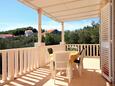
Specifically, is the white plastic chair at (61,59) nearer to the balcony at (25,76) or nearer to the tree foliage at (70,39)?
the balcony at (25,76)

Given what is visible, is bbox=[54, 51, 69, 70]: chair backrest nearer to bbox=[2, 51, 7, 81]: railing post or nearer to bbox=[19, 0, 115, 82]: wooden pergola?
bbox=[19, 0, 115, 82]: wooden pergola

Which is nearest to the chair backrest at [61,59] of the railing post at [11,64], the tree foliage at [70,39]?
the railing post at [11,64]

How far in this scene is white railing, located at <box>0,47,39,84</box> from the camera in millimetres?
6059

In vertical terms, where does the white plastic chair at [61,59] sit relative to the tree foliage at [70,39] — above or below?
below

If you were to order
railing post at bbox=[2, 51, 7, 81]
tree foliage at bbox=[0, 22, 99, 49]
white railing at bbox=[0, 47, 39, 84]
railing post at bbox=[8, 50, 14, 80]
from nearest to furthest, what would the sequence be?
railing post at bbox=[2, 51, 7, 81], white railing at bbox=[0, 47, 39, 84], railing post at bbox=[8, 50, 14, 80], tree foliage at bbox=[0, 22, 99, 49]

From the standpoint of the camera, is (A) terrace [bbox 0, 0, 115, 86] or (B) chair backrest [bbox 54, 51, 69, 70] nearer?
(A) terrace [bbox 0, 0, 115, 86]

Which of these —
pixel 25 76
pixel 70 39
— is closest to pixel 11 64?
pixel 25 76

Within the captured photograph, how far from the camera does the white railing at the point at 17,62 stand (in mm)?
6059

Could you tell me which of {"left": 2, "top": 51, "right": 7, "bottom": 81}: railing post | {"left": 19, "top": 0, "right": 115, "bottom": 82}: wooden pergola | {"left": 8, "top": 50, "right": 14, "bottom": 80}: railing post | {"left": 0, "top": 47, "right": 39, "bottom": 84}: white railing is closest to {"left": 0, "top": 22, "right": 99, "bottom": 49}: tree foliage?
{"left": 19, "top": 0, "right": 115, "bottom": 82}: wooden pergola

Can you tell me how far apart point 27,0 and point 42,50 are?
2.77m

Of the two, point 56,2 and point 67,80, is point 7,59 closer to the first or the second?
point 67,80

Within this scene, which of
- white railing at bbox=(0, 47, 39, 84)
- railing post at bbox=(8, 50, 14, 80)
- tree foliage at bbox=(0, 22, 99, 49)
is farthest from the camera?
tree foliage at bbox=(0, 22, 99, 49)

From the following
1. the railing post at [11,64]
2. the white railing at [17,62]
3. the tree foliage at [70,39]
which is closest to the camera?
the white railing at [17,62]

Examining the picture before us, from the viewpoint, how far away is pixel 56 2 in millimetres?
8250
